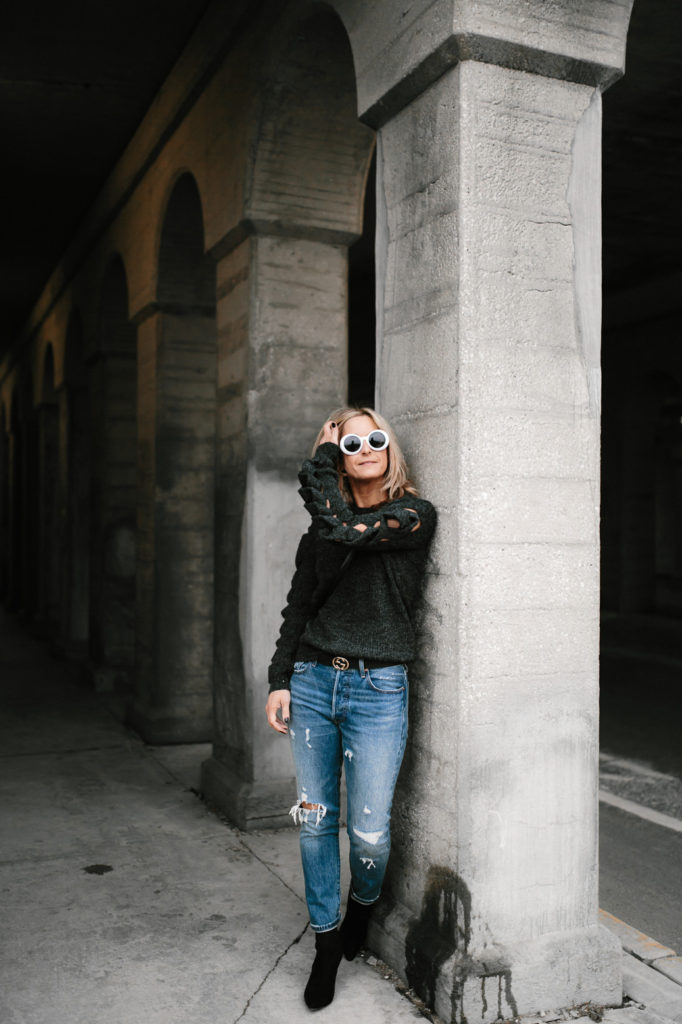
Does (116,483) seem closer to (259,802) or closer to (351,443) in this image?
(259,802)

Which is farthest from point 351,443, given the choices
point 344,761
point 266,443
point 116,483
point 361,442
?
point 116,483

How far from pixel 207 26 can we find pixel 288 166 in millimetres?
1354

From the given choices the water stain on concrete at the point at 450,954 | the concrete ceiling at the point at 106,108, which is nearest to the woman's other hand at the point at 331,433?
the water stain on concrete at the point at 450,954

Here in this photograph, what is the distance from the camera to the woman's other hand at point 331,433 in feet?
11.4

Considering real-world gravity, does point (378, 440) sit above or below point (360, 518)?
above

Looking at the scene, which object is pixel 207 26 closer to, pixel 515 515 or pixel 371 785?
pixel 515 515

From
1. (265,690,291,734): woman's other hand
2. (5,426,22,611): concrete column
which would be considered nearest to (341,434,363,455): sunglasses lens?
(265,690,291,734): woman's other hand

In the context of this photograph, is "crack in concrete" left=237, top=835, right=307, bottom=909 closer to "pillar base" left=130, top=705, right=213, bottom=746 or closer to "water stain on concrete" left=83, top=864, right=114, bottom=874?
"water stain on concrete" left=83, top=864, right=114, bottom=874

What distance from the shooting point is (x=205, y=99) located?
6199 millimetres

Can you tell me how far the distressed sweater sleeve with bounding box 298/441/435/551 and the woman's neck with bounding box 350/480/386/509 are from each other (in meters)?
0.05

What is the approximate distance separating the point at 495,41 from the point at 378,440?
4.48ft

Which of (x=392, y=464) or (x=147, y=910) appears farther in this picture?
(x=147, y=910)

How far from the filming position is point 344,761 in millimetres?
3396

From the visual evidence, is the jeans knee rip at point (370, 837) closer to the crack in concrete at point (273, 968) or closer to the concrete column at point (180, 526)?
the crack in concrete at point (273, 968)
